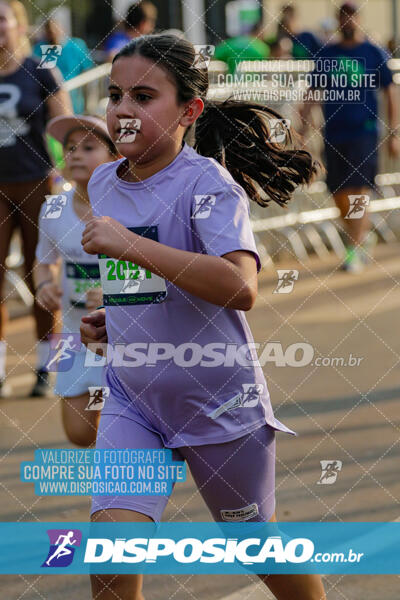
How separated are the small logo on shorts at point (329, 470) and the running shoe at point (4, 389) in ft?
7.07

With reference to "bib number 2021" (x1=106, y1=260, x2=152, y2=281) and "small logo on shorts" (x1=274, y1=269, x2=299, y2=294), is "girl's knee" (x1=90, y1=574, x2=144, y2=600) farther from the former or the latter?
"small logo on shorts" (x1=274, y1=269, x2=299, y2=294)

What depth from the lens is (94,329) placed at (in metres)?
3.22

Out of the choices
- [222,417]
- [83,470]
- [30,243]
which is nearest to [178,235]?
[222,417]

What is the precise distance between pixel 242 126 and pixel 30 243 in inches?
133

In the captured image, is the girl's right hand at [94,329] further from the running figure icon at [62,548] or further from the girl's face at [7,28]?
the girl's face at [7,28]

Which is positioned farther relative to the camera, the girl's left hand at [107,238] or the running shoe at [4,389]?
the running shoe at [4,389]

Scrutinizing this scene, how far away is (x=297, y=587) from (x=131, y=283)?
2.82ft

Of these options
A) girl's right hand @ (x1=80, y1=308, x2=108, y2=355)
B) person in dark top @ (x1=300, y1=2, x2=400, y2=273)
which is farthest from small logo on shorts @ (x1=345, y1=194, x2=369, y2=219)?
person in dark top @ (x1=300, y1=2, x2=400, y2=273)

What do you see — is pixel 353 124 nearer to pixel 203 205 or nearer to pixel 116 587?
pixel 203 205

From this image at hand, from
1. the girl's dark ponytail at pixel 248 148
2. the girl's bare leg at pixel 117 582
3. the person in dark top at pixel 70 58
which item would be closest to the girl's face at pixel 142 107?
the girl's dark ponytail at pixel 248 148

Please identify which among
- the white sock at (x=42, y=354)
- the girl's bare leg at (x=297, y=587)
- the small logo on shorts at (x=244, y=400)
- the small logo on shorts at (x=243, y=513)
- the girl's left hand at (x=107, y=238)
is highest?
the girl's left hand at (x=107, y=238)

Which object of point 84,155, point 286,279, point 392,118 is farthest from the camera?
point 392,118

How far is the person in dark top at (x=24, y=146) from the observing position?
6.70 metres

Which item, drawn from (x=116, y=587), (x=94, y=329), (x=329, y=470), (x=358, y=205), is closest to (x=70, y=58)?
(x=358, y=205)
